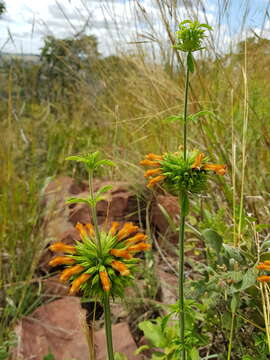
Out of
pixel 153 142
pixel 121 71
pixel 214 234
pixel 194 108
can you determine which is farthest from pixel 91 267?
pixel 121 71

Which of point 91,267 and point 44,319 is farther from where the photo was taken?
point 44,319

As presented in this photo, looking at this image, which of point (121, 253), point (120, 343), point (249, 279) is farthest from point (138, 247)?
point (120, 343)

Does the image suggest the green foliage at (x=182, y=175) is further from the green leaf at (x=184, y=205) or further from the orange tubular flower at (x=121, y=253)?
the orange tubular flower at (x=121, y=253)

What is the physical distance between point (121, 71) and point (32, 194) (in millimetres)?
1096

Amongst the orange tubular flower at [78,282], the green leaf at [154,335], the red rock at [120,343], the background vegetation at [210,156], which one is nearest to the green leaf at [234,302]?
the background vegetation at [210,156]

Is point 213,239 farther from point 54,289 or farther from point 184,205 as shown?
point 54,289

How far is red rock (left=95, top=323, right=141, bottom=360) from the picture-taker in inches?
40.4

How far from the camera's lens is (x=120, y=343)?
1.04m

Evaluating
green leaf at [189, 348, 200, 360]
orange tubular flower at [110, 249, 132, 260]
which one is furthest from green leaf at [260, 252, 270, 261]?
orange tubular flower at [110, 249, 132, 260]

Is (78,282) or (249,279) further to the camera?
(249,279)

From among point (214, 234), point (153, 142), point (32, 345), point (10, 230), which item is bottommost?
point (32, 345)

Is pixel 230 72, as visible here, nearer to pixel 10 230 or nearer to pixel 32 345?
pixel 10 230

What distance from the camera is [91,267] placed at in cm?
51

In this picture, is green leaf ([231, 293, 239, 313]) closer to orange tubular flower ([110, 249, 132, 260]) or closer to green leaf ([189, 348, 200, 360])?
green leaf ([189, 348, 200, 360])
